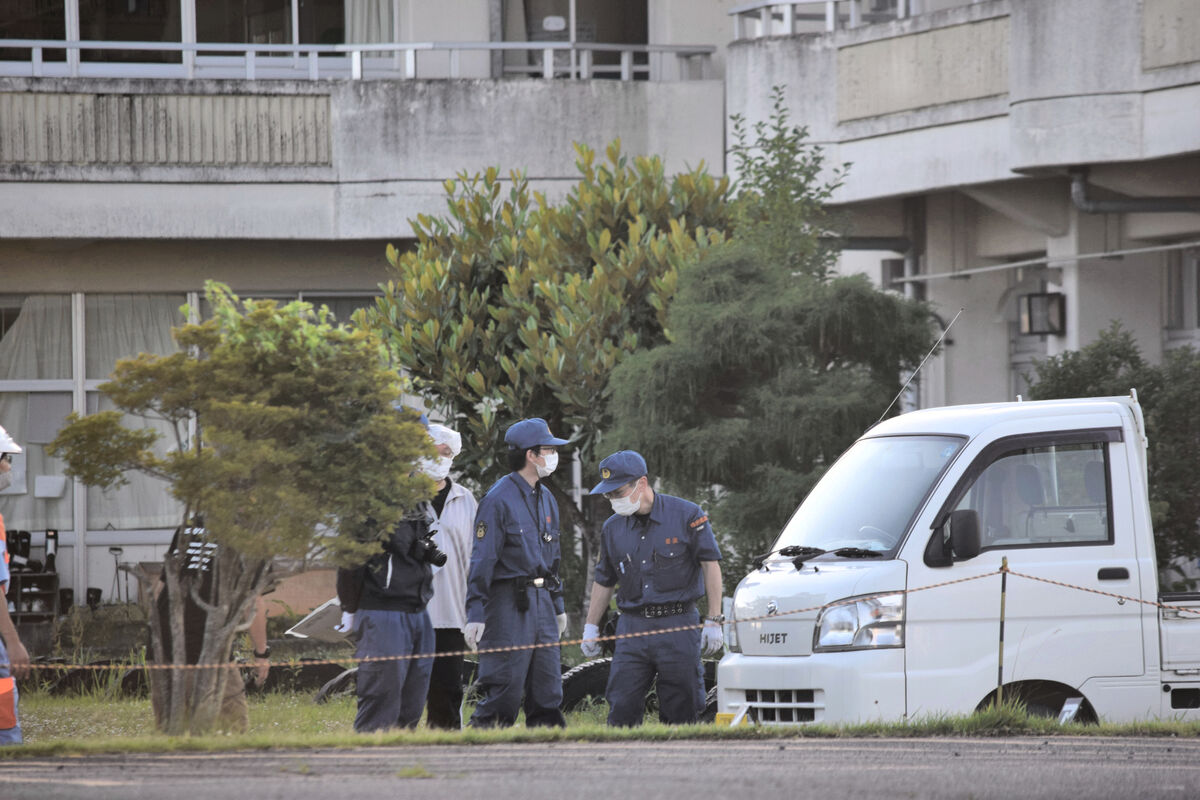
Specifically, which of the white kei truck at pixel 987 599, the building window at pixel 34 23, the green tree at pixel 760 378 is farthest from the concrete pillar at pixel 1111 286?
the building window at pixel 34 23

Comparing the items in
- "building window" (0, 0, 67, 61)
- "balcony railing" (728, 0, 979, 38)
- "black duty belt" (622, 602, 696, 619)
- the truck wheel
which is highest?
"building window" (0, 0, 67, 61)

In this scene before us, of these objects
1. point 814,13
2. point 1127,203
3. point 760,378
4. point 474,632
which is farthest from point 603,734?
point 814,13

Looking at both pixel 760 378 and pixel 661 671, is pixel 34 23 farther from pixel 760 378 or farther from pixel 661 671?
pixel 661 671

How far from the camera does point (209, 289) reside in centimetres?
779

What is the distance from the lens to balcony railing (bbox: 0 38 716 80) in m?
19.8

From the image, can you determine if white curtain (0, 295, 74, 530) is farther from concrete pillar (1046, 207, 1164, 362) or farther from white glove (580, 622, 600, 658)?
white glove (580, 622, 600, 658)

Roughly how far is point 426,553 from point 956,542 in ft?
8.94

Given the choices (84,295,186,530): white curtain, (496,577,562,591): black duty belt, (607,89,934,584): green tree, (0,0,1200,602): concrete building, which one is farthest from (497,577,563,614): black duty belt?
(84,295,186,530): white curtain

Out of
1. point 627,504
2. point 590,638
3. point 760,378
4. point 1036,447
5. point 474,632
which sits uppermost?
point 760,378

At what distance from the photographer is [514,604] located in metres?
8.95

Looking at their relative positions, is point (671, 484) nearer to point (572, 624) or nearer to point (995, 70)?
point (572, 624)

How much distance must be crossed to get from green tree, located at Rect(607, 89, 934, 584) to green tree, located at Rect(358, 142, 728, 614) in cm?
120

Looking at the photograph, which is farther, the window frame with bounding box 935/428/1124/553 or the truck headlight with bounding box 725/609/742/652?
the truck headlight with bounding box 725/609/742/652

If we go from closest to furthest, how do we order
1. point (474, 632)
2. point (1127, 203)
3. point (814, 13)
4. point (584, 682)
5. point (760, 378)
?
point (474, 632), point (584, 682), point (760, 378), point (1127, 203), point (814, 13)
